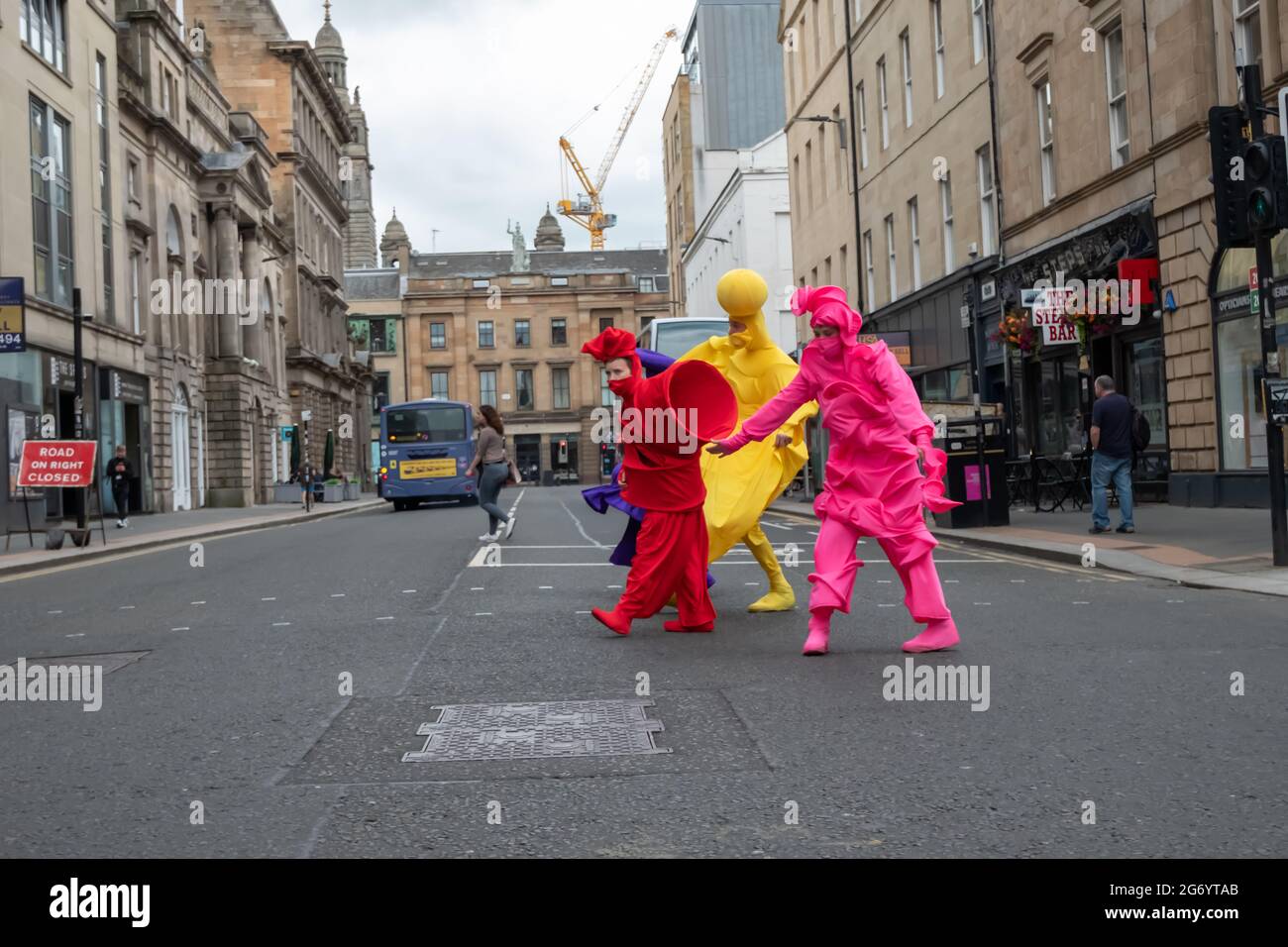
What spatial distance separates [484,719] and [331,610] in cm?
489

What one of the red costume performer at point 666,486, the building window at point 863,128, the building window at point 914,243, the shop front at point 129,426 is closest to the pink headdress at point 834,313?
the red costume performer at point 666,486

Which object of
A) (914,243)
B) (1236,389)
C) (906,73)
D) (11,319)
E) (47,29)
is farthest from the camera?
(906,73)

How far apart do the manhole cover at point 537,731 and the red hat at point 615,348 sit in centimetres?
264

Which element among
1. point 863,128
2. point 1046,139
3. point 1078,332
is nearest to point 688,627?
point 1078,332

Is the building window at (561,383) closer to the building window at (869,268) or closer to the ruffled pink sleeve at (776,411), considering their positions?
the building window at (869,268)

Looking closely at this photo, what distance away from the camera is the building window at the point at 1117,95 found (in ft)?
69.9

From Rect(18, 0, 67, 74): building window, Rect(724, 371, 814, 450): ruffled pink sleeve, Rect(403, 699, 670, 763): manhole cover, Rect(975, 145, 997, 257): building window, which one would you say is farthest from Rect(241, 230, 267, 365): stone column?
Rect(403, 699, 670, 763): manhole cover

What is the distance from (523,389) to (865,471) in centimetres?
9012

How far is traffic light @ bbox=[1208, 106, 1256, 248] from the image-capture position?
36.5 ft

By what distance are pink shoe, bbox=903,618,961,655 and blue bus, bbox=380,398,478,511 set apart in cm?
3196

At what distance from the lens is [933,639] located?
738 cm

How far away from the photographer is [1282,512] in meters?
11.1

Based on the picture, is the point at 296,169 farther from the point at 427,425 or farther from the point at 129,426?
the point at 427,425
